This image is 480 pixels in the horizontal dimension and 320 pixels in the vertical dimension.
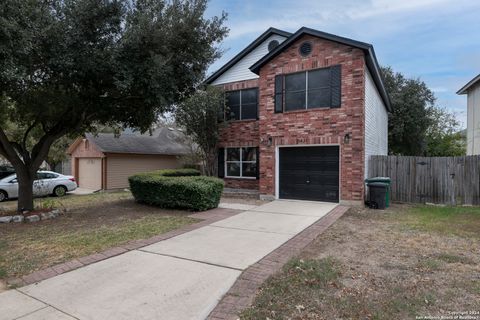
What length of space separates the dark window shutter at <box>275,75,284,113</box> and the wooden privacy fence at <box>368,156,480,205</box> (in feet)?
13.8

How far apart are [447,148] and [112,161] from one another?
2785 cm

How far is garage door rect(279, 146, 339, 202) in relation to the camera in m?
11.4

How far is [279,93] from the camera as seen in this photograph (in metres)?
12.4

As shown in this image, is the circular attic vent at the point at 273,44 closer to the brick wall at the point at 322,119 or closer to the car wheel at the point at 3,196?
the brick wall at the point at 322,119

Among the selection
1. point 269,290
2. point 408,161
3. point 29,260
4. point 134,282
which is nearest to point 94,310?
point 134,282

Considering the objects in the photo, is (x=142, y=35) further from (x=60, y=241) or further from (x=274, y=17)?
(x=274, y=17)

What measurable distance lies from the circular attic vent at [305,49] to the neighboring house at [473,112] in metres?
11.6

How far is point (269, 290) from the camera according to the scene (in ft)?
13.2

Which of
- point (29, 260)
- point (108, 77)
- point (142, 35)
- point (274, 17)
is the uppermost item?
point (274, 17)

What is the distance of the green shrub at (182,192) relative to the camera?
9.82 meters

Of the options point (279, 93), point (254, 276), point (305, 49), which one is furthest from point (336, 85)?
point (254, 276)

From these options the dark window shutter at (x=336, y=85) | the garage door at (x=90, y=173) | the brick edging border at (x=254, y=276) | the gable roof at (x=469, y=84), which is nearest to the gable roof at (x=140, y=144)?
the garage door at (x=90, y=173)

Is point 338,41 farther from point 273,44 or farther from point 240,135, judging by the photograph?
point 240,135

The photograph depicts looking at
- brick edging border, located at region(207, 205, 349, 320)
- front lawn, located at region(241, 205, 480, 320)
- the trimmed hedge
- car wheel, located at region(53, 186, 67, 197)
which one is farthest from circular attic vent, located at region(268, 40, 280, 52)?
car wheel, located at region(53, 186, 67, 197)
